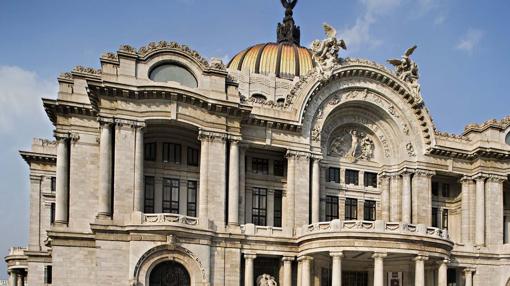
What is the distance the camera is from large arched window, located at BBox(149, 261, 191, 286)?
1382 inches

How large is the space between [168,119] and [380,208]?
64.8 ft

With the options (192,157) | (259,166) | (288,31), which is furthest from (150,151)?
(288,31)

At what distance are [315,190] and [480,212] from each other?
48.4 ft

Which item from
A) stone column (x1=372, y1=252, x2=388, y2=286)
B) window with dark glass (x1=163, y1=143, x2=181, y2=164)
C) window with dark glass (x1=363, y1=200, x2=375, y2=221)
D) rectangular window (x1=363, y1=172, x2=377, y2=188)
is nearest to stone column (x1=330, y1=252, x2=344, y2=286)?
stone column (x1=372, y1=252, x2=388, y2=286)

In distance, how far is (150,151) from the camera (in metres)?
40.1

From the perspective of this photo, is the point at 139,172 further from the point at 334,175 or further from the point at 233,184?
the point at 334,175

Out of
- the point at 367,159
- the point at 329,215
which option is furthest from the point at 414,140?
the point at 329,215

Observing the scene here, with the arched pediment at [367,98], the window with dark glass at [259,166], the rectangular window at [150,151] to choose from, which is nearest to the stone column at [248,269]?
the window with dark glass at [259,166]

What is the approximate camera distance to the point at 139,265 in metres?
34.3

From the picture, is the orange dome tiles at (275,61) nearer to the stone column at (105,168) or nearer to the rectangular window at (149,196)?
the rectangular window at (149,196)

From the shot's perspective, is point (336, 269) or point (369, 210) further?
point (369, 210)

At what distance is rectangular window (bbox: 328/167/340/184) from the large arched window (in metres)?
14.7

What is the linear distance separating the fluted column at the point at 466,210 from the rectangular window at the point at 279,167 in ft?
51.6

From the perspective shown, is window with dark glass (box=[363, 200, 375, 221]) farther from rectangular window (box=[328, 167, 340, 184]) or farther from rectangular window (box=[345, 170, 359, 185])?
rectangular window (box=[328, 167, 340, 184])
